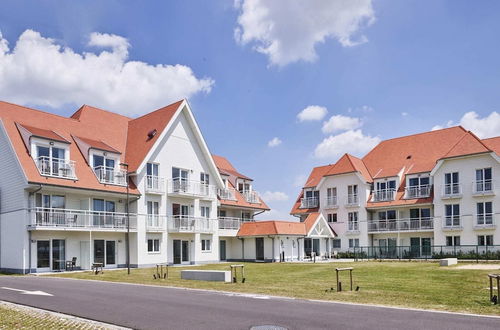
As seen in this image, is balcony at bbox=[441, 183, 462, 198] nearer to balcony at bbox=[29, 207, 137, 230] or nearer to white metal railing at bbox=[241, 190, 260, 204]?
white metal railing at bbox=[241, 190, 260, 204]

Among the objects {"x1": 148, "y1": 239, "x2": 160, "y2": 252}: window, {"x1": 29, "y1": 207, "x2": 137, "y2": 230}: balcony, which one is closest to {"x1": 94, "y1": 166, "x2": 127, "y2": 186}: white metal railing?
{"x1": 29, "y1": 207, "x2": 137, "y2": 230}: balcony

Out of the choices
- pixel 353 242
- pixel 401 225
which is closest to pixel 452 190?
pixel 401 225

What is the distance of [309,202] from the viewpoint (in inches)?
2287

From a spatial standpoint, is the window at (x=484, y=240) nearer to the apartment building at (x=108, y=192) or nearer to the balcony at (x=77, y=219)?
the apartment building at (x=108, y=192)

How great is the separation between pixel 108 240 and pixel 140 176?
5436 mm

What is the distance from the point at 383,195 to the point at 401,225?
365 cm

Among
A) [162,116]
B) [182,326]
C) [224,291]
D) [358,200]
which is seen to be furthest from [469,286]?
[358,200]

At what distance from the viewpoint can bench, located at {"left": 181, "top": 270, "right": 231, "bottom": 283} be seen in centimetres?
2298

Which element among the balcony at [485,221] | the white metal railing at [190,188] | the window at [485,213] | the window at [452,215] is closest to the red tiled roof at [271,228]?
the white metal railing at [190,188]

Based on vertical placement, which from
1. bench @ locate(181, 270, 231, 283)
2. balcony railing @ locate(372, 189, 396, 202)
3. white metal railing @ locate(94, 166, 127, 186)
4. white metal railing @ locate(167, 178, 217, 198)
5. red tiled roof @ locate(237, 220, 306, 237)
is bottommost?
bench @ locate(181, 270, 231, 283)

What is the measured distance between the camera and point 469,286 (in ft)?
64.1

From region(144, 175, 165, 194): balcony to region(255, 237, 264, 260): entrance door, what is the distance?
11588 mm

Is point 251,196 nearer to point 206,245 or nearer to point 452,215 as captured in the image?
point 206,245

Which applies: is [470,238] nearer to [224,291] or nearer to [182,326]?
[224,291]
